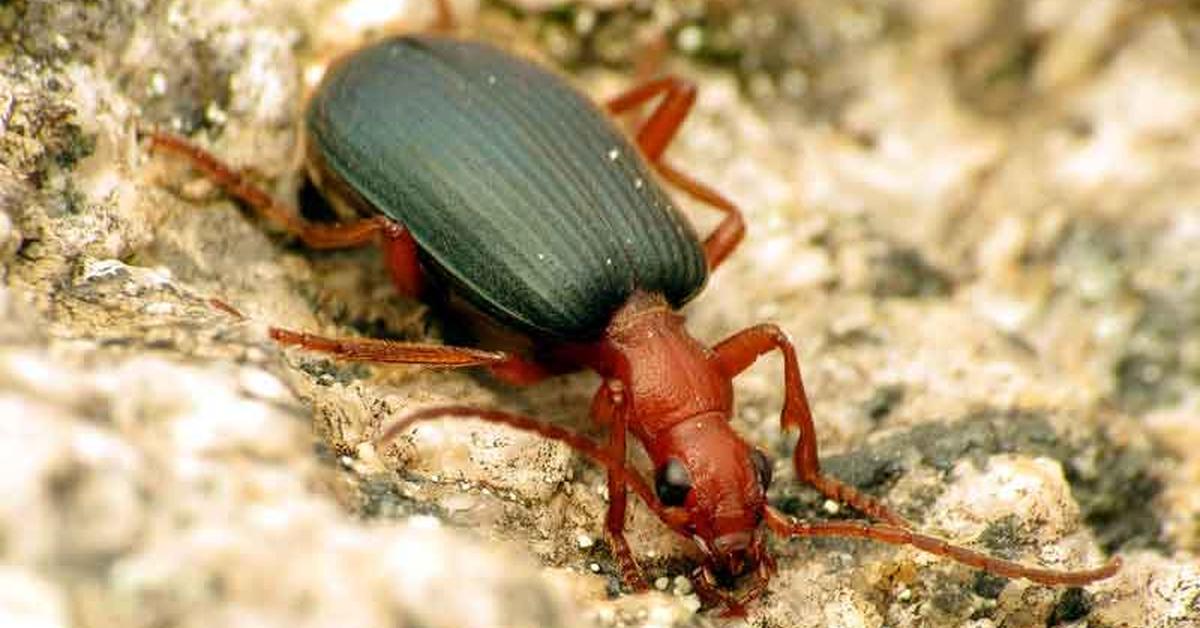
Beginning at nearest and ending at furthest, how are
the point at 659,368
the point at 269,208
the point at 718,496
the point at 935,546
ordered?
the point at 935,546 → the point at 718,496 → the point at 659,368 → the point at 269,208

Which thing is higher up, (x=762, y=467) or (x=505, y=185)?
(x=505, y=185)

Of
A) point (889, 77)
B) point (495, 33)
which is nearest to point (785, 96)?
point (889, 77)

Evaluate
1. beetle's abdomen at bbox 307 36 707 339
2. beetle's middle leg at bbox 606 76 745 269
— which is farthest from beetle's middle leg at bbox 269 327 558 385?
beetle's middle leg at bbox 606 76 745 269

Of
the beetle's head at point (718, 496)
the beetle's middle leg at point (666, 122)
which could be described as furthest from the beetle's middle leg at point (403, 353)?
the beetle's middle leg at point (666, 122)

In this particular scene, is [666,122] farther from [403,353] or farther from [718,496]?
[718,496]

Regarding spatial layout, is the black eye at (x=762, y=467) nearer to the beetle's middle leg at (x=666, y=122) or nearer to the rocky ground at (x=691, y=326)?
the rocky ground at (x=691, y=326)

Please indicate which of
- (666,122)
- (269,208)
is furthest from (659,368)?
(269,208)
